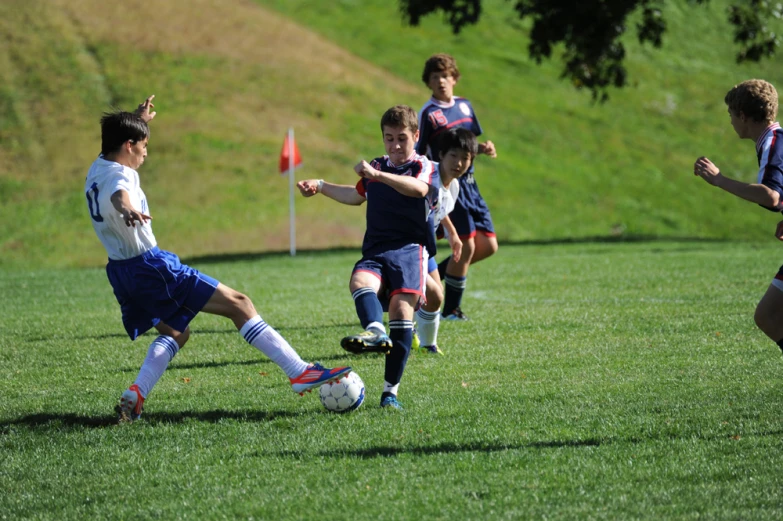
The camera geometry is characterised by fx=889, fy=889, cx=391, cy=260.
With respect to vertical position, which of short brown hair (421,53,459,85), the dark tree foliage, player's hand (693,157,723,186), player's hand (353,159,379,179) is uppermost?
the dark tree foliage

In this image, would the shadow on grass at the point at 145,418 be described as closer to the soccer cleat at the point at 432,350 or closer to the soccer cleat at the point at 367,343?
the soccer cleat at the point at 367,343

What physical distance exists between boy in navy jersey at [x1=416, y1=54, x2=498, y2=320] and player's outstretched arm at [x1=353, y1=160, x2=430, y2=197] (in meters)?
2.99

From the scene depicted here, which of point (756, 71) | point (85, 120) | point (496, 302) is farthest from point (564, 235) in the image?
point (756, 71)

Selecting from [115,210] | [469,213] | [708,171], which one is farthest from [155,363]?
[469,213]

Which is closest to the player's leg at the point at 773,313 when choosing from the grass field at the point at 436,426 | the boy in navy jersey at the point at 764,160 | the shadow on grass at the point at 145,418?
the boy in navy jersey at the point at 764,160

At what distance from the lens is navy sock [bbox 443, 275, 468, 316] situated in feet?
30.1

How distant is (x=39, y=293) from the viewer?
13219 millimetres

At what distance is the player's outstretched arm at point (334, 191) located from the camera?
19.9 ft

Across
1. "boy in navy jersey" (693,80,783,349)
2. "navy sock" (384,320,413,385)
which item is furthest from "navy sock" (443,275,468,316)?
"boy in navy jersey" (693,80,783,349)

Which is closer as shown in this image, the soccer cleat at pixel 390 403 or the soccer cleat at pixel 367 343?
the soccer cleat at pixel 367 343

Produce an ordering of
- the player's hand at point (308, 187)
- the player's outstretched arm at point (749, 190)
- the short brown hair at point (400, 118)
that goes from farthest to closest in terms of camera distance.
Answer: the player's hand at point (308, 187)
the short brown hair at point (400, 118)
the player's outstretched arm at point (749, 190)

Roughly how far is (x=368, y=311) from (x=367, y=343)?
0.52 metres

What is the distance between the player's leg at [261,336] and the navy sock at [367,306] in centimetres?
33

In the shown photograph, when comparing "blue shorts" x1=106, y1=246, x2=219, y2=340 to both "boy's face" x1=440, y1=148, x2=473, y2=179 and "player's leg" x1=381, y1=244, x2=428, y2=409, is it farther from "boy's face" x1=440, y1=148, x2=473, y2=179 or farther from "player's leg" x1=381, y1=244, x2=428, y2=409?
"boy's face" x1=440, y1=148, x2=473, y2=179
